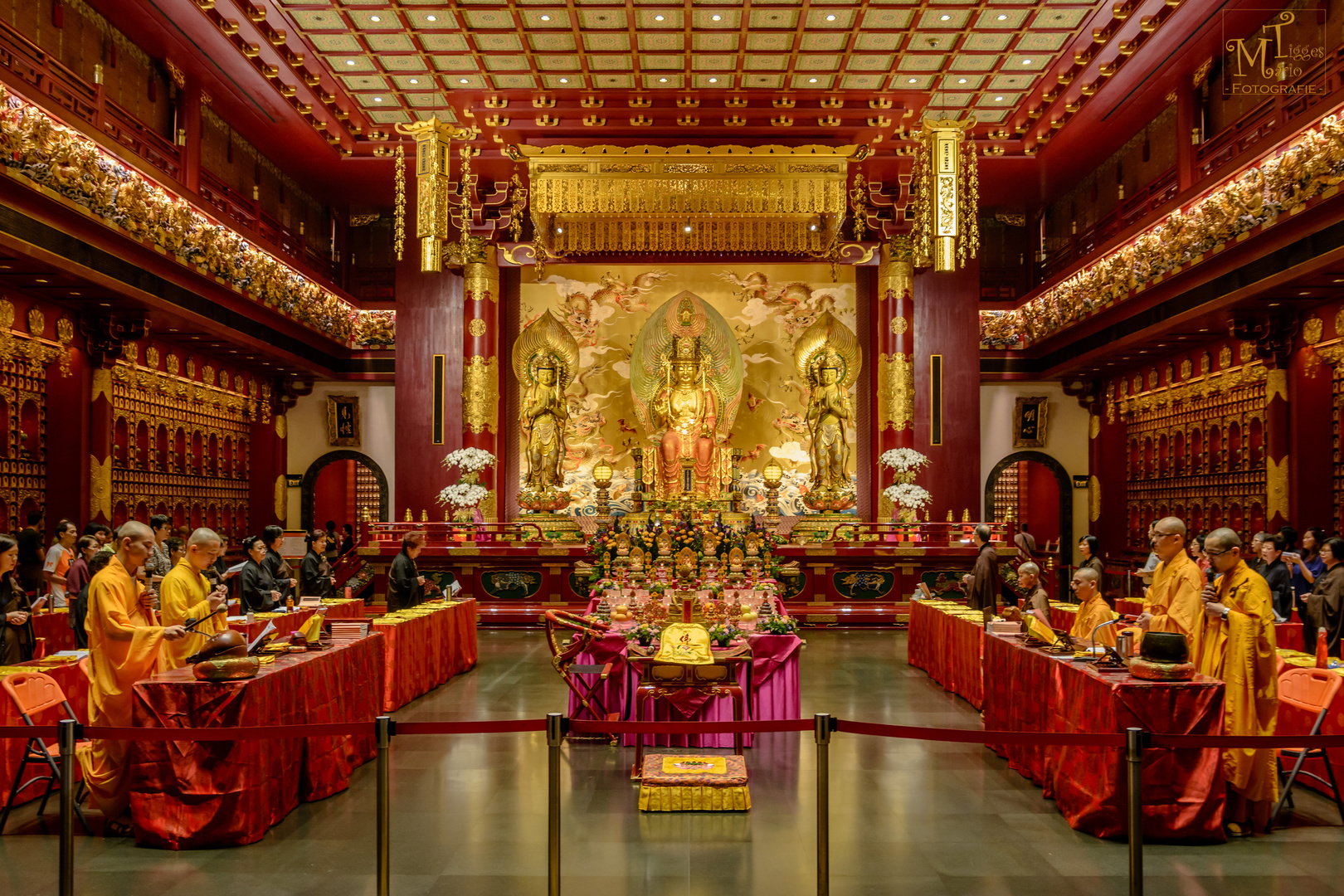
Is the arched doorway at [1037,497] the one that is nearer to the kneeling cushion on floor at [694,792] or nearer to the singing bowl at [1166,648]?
the singing bowl at [1166,648]

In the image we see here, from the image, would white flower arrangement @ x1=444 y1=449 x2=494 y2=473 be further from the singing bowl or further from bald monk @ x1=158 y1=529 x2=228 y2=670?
the singing bowl

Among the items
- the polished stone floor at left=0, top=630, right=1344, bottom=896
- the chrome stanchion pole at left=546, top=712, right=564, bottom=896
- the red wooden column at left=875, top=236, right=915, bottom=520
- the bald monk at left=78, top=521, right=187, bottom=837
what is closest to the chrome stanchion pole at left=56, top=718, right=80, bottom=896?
the polished stone floor at left=0, top=630, right=1344, bottom=896

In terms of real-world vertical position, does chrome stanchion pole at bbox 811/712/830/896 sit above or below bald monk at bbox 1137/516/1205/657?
below

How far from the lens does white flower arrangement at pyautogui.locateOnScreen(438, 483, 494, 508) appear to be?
12047mm

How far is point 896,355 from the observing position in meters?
13.4

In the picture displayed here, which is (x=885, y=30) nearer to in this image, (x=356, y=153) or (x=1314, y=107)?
(x=1314, y=107)

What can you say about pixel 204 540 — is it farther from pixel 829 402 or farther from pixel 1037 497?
pixel 1037 497

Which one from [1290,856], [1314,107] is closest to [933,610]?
[1290,856]

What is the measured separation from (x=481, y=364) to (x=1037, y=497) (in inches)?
403

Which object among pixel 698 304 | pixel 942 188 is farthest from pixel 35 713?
pixel 698 304

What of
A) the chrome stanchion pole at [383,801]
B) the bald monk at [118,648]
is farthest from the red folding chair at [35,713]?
the chrome stanchion pole at [383,801]

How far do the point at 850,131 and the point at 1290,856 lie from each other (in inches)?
388

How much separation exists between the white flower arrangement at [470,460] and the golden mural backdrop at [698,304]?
5.50ft

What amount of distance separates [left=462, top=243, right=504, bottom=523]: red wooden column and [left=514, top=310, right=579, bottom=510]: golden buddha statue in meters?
0.44
